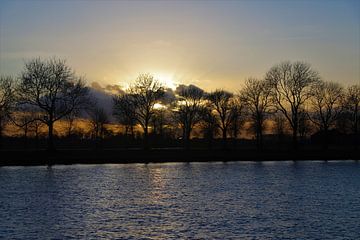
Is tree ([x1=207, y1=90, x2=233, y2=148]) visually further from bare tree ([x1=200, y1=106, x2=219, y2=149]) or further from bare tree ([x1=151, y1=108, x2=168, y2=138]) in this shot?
bare tree ([x1=151, y1=108, x2=168, y2=138])

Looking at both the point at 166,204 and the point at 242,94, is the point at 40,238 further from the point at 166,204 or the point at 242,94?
the point at 242,94

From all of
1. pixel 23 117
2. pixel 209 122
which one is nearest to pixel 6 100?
pixel 23 117

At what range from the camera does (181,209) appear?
27.5m

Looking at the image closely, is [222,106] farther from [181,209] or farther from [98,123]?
[181,209]

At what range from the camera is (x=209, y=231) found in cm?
2130

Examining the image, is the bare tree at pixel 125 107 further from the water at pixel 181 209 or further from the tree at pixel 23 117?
the water at pixel 181 209

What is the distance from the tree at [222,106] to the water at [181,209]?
65050mm

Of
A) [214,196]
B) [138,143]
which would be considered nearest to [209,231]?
[214,196]

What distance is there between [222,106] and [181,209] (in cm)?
8484

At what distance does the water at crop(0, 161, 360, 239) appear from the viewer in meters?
21.2

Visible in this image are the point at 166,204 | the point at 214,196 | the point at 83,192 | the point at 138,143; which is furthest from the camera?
the point at 138,143

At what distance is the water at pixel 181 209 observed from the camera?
21.2 m

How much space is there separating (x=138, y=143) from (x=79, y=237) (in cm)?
11831

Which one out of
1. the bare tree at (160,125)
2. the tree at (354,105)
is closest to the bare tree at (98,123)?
the bare tree at (160,125)
